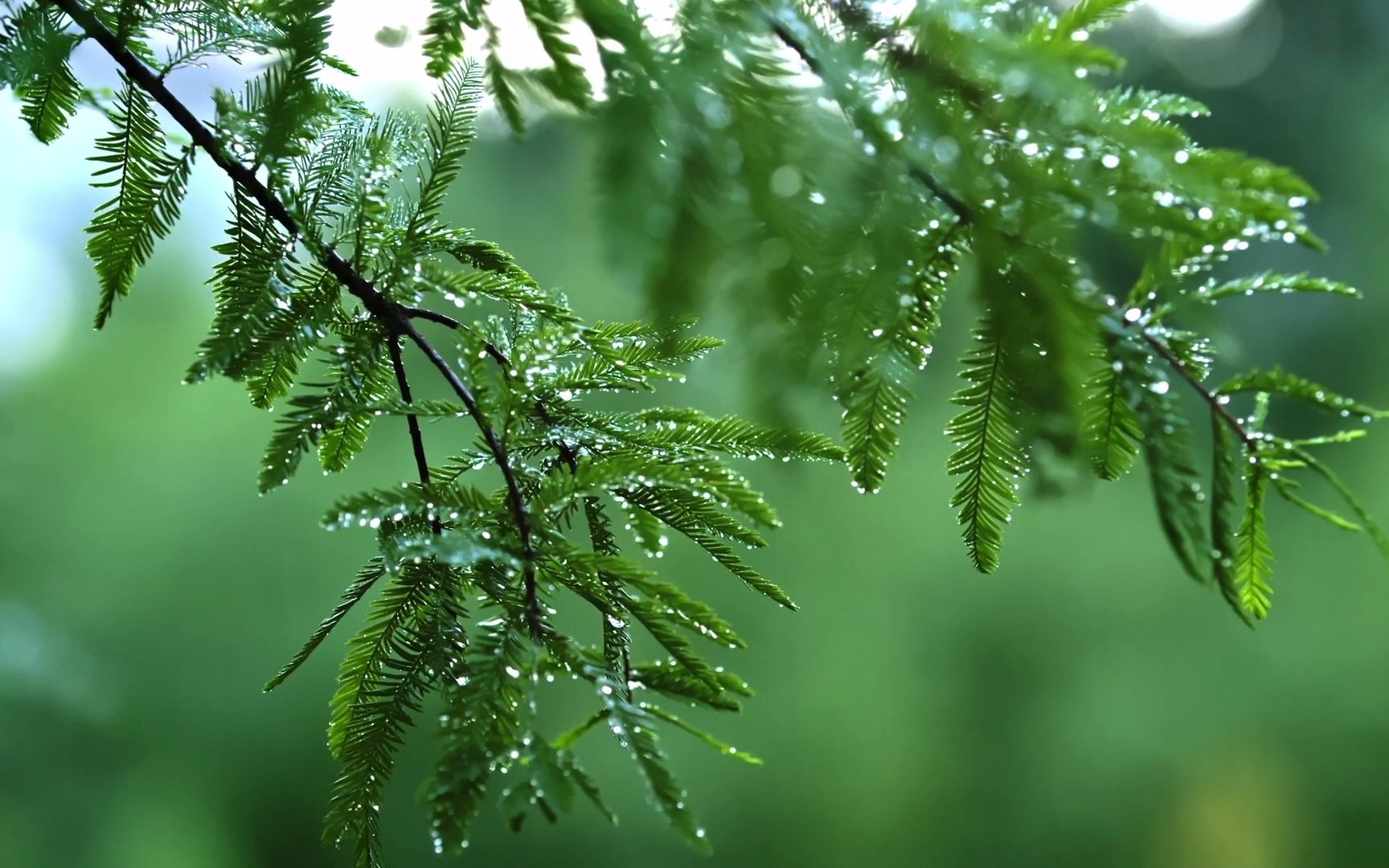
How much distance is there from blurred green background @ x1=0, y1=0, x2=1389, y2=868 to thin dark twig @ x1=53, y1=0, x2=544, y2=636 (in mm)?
2602

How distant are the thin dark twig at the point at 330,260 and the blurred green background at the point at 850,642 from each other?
2602 millimetres

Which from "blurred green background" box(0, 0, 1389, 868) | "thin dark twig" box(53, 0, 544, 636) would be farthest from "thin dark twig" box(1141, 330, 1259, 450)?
"blurred green background" box(0, 0, 1389, 868)

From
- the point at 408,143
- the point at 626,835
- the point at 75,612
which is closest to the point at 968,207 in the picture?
the point at 408,143

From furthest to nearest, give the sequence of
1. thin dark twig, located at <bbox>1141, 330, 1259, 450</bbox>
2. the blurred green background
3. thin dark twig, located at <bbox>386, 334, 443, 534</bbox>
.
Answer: the blurred green background
thin dark twig, located at <bbox>386, 334, 443, 534</bbox>
thin dark twig, located at <bbox>1141, 330, 1259, 450</bbox>

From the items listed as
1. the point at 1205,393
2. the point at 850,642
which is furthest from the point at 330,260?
the point at 850,642

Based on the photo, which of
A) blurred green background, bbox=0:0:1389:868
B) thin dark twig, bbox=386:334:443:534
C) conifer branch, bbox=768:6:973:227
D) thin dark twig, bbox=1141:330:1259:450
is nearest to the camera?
conifer branch, bbox=768:6:973:227

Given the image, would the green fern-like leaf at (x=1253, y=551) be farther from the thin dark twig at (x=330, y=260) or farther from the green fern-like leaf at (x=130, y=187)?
the green fern-like leaf at (x=130, y=187)

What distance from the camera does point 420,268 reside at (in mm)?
636

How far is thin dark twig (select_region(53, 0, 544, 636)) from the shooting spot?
545mm

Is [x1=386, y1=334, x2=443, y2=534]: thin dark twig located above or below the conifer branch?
below

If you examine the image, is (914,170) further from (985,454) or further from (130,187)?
(130,187)

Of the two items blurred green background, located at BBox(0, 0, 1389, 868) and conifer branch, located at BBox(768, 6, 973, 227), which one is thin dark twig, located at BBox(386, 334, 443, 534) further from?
blurred green background, located at BBox(0, 0, 1389, 868)

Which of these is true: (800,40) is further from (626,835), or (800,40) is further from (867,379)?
(626,835)

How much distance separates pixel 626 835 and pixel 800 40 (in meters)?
3.30
